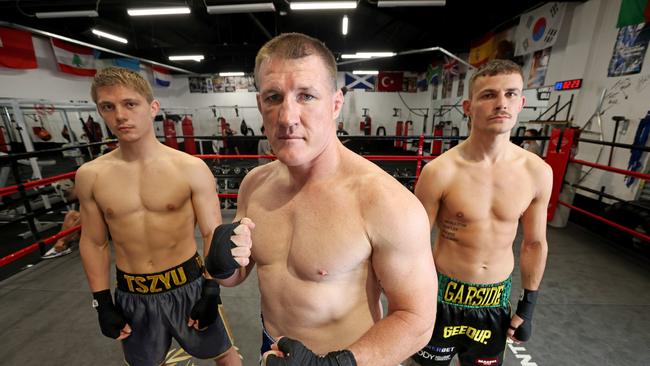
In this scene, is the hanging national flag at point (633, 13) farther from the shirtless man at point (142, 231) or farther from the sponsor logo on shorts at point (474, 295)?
the shirtless man at point (142, 231)

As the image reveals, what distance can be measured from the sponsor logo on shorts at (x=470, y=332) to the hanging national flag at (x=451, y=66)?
34.4 feet

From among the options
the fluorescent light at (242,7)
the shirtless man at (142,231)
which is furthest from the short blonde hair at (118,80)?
the fluorescent light at (242,7)

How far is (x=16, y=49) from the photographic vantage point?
20.6ft

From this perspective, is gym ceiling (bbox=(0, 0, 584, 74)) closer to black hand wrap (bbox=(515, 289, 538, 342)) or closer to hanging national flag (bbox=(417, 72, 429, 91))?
hanging national flag (bbox=(417, 72, 429, 91))

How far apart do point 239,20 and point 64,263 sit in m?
9.34


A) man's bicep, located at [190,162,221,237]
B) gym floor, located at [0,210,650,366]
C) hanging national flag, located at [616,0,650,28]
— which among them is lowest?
gym floor, located at [0,210,650,366]

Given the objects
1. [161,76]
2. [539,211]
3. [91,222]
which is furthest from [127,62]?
[539,211]

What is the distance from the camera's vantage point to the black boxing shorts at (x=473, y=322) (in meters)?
1.39

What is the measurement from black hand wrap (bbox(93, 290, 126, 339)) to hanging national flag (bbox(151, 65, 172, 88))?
522 inches

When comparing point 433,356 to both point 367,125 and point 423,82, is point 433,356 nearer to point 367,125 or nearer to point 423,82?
point 367,125

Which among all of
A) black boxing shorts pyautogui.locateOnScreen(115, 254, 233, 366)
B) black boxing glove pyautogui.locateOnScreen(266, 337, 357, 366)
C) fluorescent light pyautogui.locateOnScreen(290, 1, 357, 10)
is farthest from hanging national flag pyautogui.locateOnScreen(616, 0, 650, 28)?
black boxing shorts pyautogui.locateOnScreen(115, 254, 233, 366)

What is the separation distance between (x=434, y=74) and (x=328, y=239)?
43.2ft

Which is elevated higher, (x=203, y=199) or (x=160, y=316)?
(x=203, y=199)

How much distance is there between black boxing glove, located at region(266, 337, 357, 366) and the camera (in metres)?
0.68
